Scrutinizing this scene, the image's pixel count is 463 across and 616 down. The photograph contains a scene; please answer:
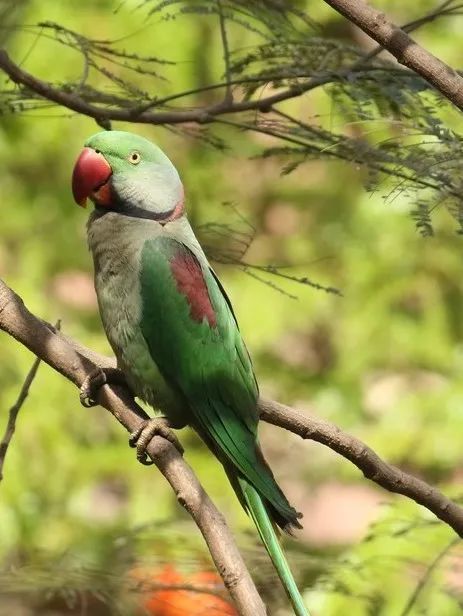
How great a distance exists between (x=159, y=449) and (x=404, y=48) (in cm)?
55

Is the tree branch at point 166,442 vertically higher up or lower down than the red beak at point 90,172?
lower down

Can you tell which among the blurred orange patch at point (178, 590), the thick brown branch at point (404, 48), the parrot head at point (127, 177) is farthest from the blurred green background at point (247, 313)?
the thick brown branch at point (404, 48)

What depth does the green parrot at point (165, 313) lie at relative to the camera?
1626mm

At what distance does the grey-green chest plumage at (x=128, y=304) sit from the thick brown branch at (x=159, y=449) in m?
0.04

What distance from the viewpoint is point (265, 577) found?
1.86 m

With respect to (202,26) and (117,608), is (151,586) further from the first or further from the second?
(202,26)

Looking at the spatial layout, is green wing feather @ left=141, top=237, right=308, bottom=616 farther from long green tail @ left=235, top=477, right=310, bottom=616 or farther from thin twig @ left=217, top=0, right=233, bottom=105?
thin twig @ left=217, top=0, right=233, bottom=105

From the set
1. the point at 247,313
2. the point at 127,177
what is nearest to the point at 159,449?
the point at 127,177

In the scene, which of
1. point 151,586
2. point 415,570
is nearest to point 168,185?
point 151,586

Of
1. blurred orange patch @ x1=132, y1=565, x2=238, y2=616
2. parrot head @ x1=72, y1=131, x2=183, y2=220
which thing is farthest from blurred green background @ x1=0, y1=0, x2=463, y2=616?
parrot head @ x1=72, y1=131, x2=183, y2=220

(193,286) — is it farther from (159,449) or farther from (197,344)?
(159,449)

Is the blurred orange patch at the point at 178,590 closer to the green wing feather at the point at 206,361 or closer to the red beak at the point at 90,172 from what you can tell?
the green wing feather at the point at 206,361

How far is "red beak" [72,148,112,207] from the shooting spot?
1.68 m

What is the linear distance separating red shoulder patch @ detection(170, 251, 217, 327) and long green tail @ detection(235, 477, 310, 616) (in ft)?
0.80
